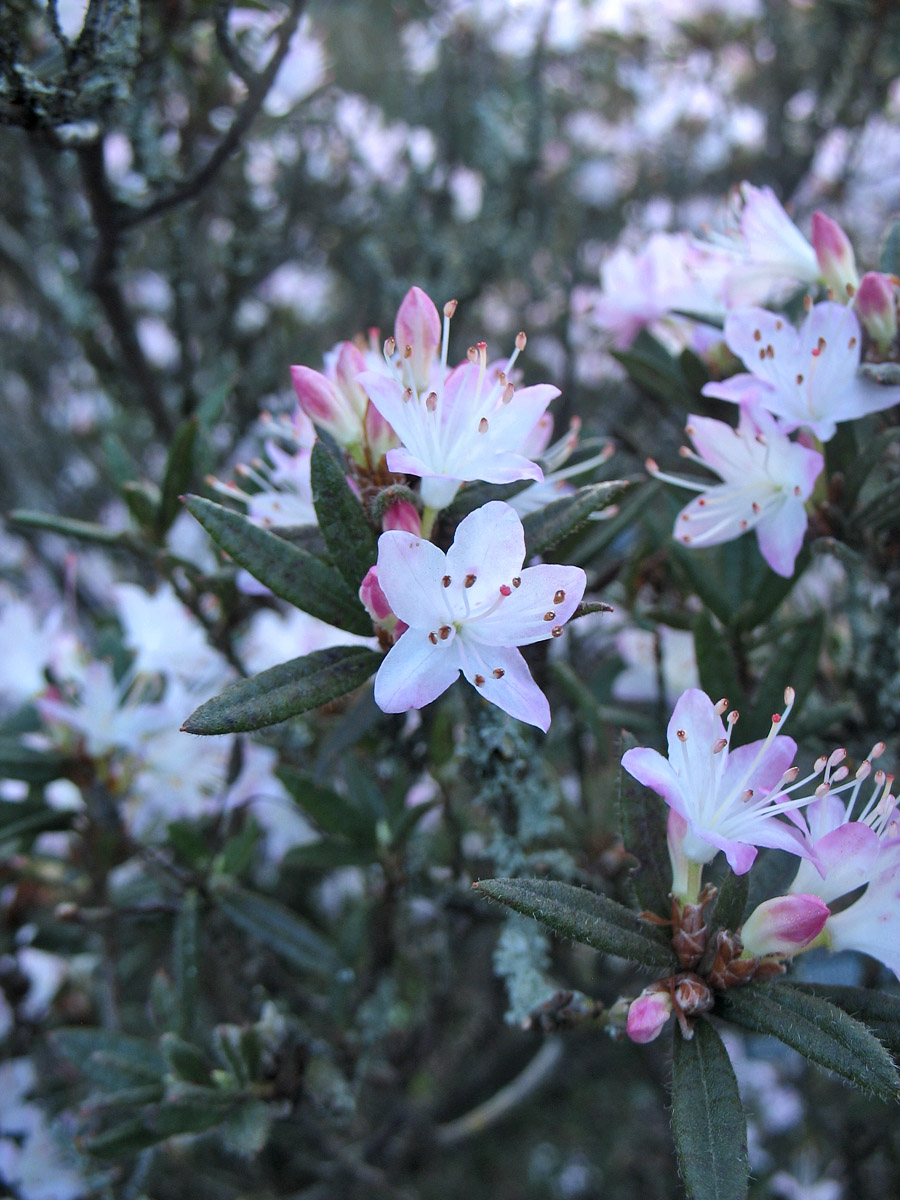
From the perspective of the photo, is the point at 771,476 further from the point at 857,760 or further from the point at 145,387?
the point at 145,387

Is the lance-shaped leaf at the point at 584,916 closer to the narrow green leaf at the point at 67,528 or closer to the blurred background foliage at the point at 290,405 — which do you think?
the blurred background foliage at the point at 290,405

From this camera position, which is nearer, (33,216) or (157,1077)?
(157,1077)

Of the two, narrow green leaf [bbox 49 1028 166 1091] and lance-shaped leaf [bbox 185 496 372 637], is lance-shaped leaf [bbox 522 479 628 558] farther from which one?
narrow green leaf [bbox 49 1028 166 1091]

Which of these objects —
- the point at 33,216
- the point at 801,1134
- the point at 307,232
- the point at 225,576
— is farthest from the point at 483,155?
the point at 801,1134

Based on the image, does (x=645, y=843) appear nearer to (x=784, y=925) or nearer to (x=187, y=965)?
(x=784, y=925)


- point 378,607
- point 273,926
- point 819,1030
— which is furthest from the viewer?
point 273,926

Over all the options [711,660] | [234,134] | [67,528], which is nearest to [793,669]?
[711,660]

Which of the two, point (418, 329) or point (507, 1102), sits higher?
point (418, 329)
